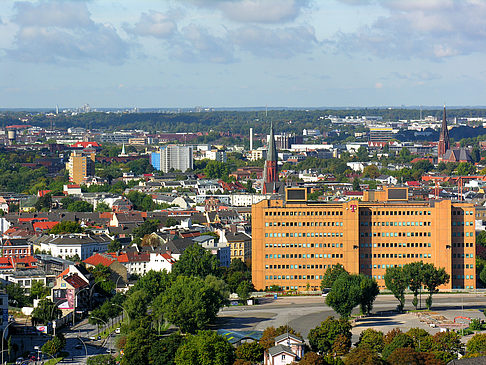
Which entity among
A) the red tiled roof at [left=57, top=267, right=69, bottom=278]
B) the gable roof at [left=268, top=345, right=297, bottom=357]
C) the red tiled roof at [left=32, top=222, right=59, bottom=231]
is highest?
the red tiled roof at [left=57, top=267, right=69, bottom=278]

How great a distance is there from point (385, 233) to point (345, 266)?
5.16m

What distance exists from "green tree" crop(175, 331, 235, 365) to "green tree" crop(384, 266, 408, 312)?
30223mm

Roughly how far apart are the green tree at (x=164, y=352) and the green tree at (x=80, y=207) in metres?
107

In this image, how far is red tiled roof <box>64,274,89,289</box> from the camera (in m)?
98.7

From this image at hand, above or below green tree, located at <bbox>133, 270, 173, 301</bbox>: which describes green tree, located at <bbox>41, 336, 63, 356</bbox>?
below

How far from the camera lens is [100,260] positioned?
11712 cm

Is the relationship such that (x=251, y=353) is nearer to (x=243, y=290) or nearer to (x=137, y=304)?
(x=137, y=304)

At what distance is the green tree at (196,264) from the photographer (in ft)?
353

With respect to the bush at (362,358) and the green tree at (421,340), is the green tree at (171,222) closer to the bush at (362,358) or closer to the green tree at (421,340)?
the green tree at (421,340)

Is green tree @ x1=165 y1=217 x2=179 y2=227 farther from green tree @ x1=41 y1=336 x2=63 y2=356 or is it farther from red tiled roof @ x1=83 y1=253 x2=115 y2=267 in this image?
green tree @ x1=41 y1=336 x2=63 y2=356

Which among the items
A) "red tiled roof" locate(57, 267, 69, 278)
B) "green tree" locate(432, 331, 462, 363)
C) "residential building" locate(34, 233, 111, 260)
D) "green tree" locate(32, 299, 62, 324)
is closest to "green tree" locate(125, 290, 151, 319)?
"green tree" locate(32, 299, 62, 324)

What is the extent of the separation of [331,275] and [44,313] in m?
29.5

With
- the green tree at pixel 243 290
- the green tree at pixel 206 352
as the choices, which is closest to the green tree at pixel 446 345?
the green tree at pixel 206 352

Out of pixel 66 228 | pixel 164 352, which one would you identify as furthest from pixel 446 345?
pixel 66 228
